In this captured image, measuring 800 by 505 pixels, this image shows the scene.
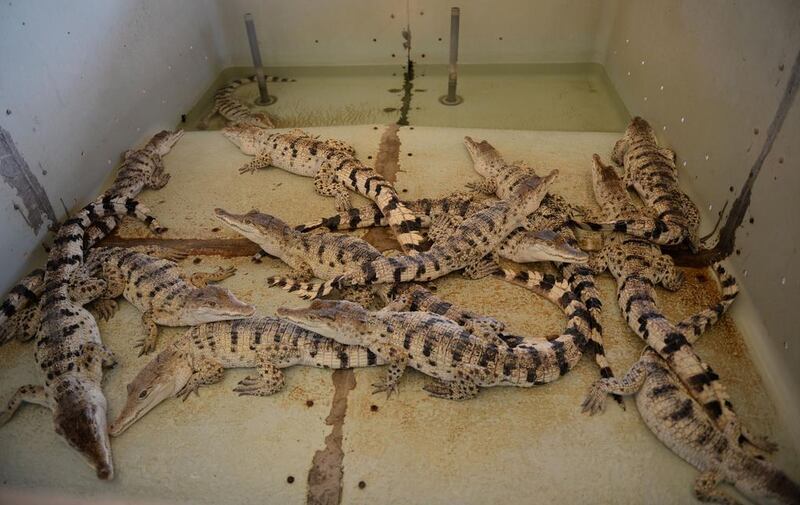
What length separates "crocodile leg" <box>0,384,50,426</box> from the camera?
112 inches

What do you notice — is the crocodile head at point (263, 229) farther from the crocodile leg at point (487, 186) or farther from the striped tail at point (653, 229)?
the striped tail at point (653, 229)

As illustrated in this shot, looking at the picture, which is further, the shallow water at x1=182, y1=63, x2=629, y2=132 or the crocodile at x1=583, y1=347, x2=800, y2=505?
the shallow water at x1=182, y1=63, x2=629, y2=132

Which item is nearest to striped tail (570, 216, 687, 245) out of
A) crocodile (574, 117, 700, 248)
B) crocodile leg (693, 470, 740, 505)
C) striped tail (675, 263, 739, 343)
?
crocodile (574, 117, 700, 248)

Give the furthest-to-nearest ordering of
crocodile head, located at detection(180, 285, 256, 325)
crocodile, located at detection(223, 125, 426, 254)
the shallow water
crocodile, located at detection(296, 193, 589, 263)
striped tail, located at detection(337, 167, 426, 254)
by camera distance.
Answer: the shallow water
crocodile, located at detection(223, 125, 426, 254)
striped tail, located at detection(337, 167, 426, 254)
crocodile, located at detection(296, 193, 589, 263)
crocodile head, located at detection(180, 285, 256, 325)

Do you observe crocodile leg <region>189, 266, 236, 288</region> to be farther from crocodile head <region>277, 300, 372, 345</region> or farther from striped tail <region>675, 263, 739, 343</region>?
striped tail <region>675, 263, 739, 343</region>

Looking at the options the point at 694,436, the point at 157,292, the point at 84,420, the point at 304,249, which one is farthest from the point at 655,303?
the point at 84,420

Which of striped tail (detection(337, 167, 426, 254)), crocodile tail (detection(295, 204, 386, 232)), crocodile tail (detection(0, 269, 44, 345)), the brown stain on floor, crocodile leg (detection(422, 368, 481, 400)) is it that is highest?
striped tail (detection(337, 167, 426, 254))

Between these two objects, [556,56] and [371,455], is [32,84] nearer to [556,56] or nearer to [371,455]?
[371,455]

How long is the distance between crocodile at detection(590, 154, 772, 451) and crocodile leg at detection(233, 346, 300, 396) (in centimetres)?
197

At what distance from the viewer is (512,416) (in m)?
2.76

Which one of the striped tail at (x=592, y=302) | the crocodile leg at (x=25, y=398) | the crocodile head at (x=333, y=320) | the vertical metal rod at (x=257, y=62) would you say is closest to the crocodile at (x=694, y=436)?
the striped tail at (x=592, y=302)

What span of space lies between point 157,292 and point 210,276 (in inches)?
15.7

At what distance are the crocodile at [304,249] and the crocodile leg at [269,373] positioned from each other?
1.85 feet

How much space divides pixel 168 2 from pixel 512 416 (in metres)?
5.13
